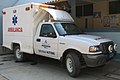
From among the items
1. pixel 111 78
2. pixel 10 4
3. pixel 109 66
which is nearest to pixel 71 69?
pixel 111 78

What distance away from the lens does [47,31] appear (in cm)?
847

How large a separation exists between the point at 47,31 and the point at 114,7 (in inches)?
238

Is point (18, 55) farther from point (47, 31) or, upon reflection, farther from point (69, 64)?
point (69, 64)

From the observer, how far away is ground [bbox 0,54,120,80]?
741 centimetres

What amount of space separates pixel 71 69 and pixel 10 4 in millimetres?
8290

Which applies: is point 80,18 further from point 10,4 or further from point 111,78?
point 111,78

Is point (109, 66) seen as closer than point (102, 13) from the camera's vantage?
Yes

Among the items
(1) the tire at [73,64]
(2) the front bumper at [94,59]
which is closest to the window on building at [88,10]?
(1) the tire at [73,64]

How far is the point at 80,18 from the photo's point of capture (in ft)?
48.0

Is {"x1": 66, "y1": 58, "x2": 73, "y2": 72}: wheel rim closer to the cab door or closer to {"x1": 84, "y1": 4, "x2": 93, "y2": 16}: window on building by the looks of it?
the cab door

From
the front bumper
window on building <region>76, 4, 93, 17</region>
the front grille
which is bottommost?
the front bumper

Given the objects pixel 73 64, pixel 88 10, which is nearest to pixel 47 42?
pixel 73 64

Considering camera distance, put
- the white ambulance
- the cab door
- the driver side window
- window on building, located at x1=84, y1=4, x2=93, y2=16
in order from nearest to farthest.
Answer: the white ambulance
the cab door
the driver side window
window on building, located at x1=84, y1=4, x2=93, y2=16

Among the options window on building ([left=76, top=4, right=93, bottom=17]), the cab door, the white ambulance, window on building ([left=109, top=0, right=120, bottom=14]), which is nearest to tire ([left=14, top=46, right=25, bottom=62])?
the white ambulance
